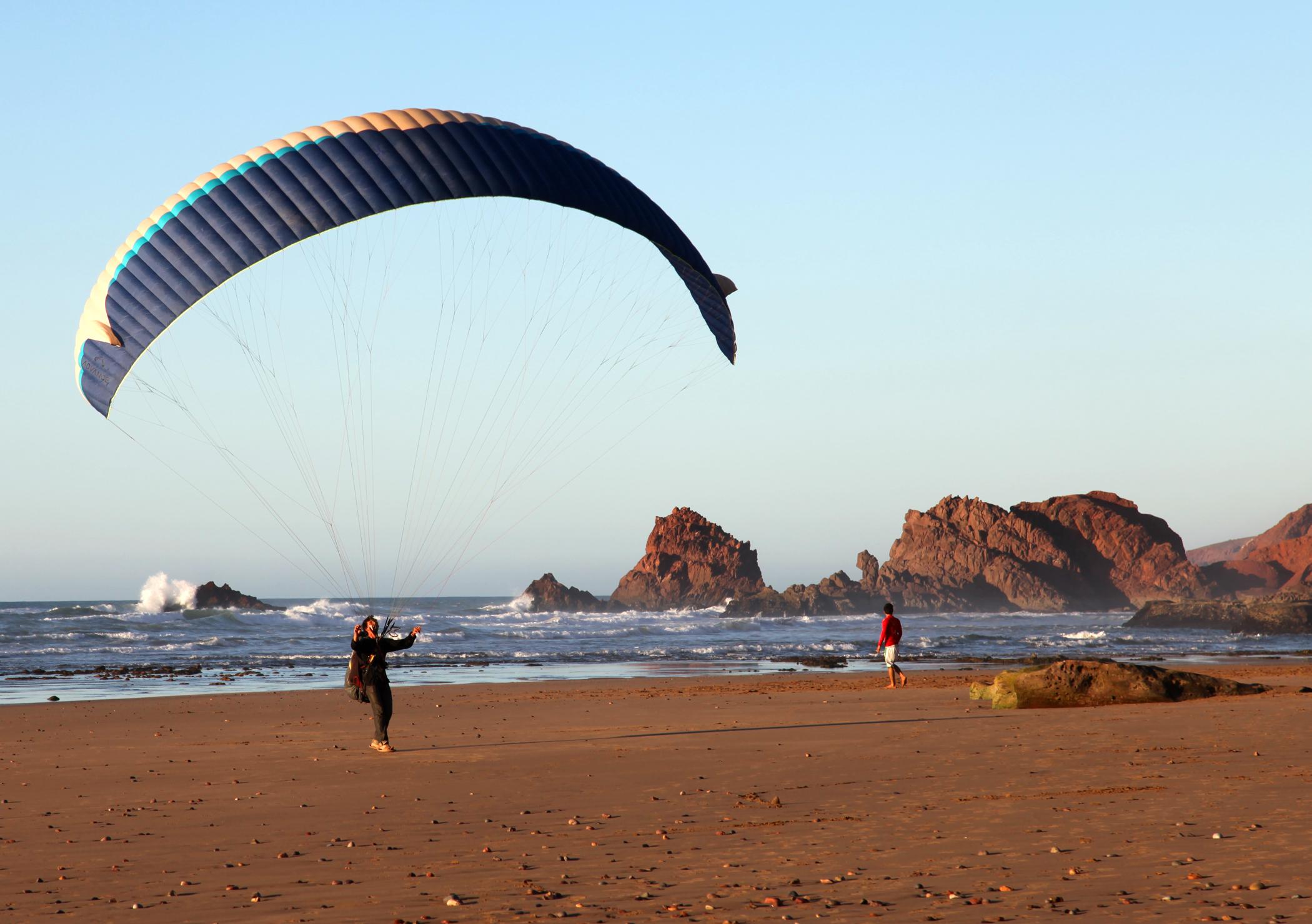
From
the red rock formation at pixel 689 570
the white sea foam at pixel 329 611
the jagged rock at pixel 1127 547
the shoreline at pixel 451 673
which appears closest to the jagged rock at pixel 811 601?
the red rock formation at pixel 689 570

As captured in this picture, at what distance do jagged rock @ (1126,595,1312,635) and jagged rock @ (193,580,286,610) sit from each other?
56.2 metres

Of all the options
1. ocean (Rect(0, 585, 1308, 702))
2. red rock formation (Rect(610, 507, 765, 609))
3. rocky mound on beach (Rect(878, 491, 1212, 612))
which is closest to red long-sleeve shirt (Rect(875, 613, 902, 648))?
ocean (Rect(0, 585, 1308, 702))

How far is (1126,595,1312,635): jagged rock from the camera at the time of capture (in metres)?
52.0

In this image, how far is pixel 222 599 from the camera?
86.9m

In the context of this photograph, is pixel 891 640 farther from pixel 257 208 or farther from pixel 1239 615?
pixel 1239 615

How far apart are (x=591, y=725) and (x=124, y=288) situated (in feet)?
26.9

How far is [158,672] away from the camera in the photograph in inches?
1115

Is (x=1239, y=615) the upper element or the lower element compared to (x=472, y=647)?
upper

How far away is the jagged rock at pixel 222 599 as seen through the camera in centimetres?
8481

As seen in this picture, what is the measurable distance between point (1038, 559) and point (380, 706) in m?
123

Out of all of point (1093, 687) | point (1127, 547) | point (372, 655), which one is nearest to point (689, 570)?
point (1127, 547)

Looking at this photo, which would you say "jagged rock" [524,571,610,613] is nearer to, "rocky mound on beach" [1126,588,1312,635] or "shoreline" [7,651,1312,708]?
"rocky mound on beach" [1126,588,1312,635]

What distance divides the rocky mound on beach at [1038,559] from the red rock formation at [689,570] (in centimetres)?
1643

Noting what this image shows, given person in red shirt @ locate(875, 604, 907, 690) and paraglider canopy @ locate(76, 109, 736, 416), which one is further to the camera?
person in red shirt @ locate(875, 604, 907, 690)
